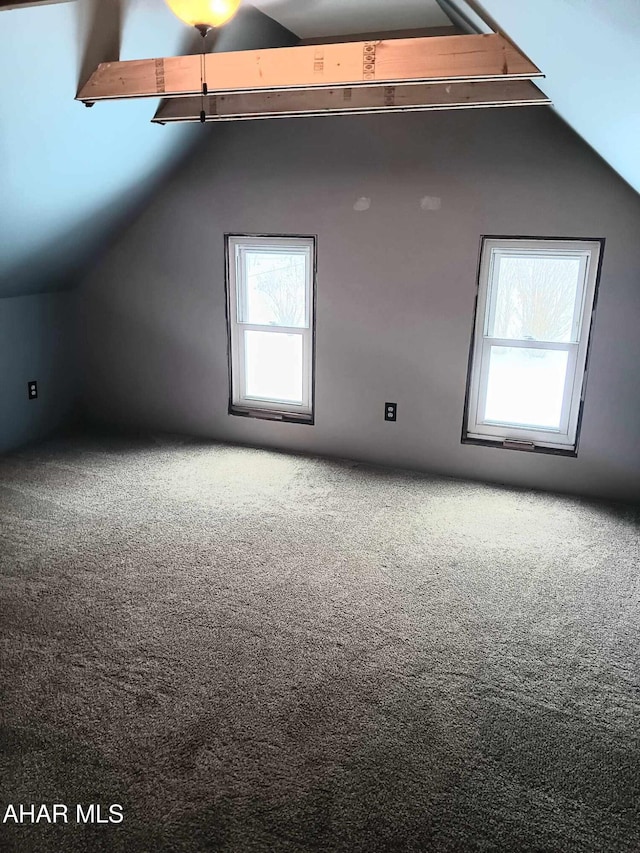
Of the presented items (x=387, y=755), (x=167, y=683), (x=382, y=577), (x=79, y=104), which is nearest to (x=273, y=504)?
(x=382, y=577)

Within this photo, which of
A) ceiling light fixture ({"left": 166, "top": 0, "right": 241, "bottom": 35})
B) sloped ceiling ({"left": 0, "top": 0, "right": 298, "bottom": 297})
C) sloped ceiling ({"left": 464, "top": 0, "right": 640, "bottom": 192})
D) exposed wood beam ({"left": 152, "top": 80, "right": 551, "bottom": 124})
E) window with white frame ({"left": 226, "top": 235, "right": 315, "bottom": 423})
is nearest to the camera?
sloped ceiling ({"left": 464, "top": 0, "right": 640, "bottom": 192})

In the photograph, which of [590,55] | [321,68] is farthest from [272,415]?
[590,55]

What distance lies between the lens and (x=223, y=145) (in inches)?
176

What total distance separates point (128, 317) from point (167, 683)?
11.0 ft

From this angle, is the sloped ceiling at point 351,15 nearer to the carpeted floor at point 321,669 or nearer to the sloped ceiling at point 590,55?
the sloped ceiling at point 590,55

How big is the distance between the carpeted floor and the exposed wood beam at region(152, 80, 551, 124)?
2.18m

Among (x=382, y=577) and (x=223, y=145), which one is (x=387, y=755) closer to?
(x=382, y=577)

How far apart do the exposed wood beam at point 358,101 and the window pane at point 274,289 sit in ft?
3.58

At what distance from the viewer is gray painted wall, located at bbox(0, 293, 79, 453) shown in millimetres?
4773

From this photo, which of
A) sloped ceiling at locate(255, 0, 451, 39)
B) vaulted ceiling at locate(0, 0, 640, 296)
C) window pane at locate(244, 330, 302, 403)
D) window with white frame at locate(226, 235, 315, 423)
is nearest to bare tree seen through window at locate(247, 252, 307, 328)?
window with white frame at locate(226, 235, 315, 423)

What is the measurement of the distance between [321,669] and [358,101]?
2845 mm

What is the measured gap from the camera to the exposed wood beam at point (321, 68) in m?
2.70

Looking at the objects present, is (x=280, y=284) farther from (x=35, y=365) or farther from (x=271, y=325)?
(x=35, y=365)

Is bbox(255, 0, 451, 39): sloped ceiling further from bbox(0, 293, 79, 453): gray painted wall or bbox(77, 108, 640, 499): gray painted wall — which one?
bbox(0, 293, 79, 453): gray painted wall
